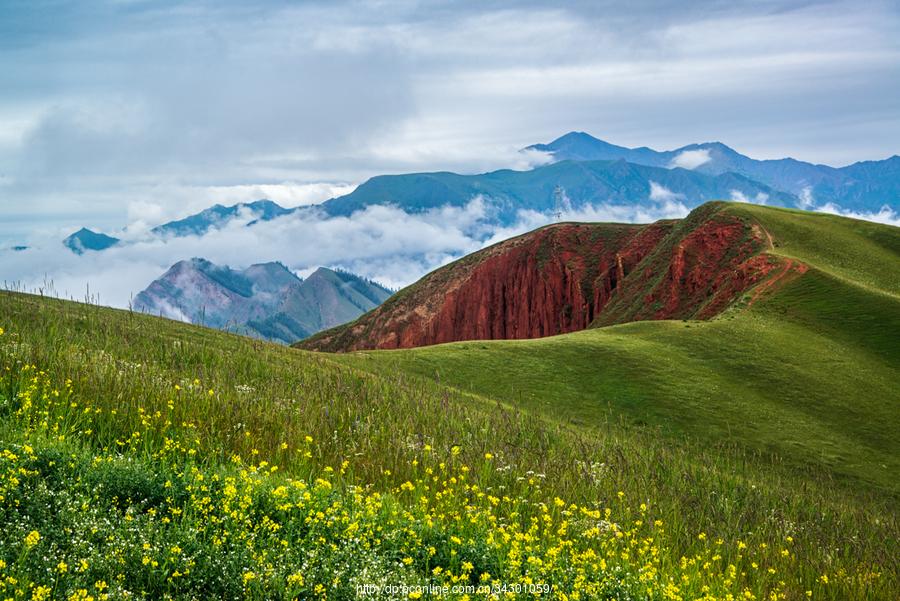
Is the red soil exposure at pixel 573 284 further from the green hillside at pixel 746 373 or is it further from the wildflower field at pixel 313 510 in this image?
the wildflower field at pixel 313 510

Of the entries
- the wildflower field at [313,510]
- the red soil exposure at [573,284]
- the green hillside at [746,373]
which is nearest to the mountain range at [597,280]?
the red soil exposure at [573,284]

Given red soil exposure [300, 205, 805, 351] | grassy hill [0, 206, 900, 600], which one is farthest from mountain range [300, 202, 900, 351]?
grassy hill [0, 206, 900, 600]

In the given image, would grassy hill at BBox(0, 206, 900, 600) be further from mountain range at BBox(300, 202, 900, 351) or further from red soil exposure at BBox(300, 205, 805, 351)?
red soil exposure at BBox(300, 205, 805, 351)

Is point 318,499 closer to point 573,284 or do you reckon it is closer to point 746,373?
point 746,373

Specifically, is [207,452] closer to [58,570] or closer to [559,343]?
[58,570]

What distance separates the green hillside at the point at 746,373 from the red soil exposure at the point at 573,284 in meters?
12.8

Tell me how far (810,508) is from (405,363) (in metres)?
25.7

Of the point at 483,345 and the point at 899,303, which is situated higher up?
the point at 899,303

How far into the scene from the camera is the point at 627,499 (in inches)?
504

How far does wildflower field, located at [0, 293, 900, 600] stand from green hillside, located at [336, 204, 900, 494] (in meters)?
16.4

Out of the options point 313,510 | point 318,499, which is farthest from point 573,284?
point 313,510

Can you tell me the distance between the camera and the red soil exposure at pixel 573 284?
7588 centimetres

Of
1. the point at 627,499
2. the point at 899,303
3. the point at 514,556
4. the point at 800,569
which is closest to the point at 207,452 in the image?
the point at 514,556

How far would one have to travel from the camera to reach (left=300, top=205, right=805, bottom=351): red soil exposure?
2987 inches
